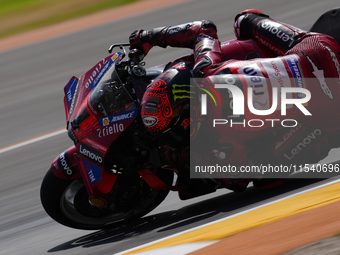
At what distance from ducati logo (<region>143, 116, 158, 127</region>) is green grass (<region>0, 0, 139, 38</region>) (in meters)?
9.05

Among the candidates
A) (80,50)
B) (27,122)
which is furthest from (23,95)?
(80,50)

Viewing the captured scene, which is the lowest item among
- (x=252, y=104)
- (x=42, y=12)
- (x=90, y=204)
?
(x=90, y=204)

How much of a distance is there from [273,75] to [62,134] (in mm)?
4239

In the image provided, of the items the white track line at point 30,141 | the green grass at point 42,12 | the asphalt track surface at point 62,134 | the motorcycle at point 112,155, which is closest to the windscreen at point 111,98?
the motorcycle at point 112,155

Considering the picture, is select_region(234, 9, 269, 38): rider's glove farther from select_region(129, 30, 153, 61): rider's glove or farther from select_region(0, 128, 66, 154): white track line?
A: select_region(0, 128, 66, 154): white track line

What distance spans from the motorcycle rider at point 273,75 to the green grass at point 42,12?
8.35 m

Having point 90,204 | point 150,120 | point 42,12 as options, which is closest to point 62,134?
point 90,204

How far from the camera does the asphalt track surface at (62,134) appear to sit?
4266mm

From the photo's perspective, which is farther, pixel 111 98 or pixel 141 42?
pixel 141 42

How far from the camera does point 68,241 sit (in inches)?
176

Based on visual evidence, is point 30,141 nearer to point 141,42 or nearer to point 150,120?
point 141,42

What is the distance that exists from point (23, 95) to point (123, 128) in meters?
5.36

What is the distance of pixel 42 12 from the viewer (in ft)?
40.6

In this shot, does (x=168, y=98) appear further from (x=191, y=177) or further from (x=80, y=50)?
(x=80, y=50)
